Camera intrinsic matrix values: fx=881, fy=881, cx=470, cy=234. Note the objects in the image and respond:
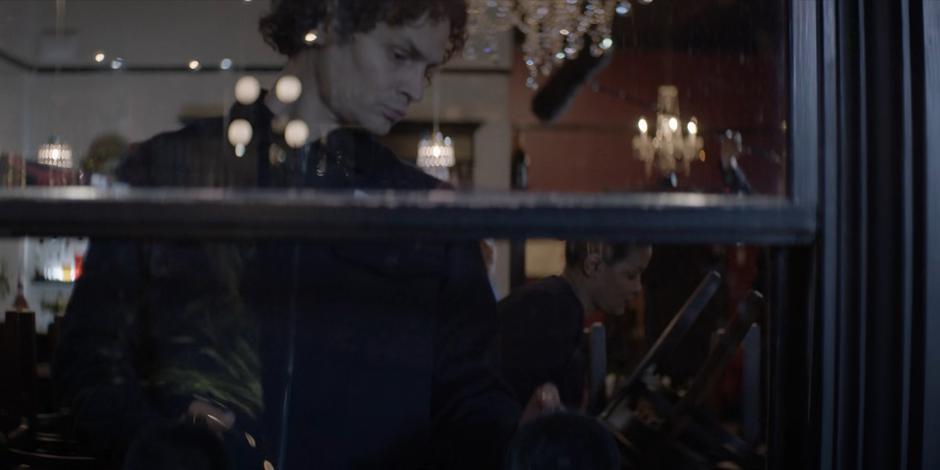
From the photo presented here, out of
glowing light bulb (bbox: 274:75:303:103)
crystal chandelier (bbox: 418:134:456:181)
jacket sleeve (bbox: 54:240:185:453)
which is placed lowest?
jacket sleeve (bbox: 54:240:185:453)

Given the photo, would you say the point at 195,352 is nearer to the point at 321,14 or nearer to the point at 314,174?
the point at 314,174

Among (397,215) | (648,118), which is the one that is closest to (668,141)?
(648,118)

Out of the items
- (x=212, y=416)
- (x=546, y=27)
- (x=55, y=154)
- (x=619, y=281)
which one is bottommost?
(x=212, y=416)

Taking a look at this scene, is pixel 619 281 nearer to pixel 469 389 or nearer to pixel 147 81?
pixel 469 389

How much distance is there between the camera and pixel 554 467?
2.41 feet

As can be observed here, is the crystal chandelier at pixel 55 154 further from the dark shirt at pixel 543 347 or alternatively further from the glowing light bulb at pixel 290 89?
the dark shirt at pixel 543 347

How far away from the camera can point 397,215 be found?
672 mm

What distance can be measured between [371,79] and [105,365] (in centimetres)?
32

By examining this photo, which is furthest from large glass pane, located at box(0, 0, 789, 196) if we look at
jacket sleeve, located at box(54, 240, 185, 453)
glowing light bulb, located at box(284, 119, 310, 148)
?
jacket sleeve, located at box(54, 240, 185, 453)

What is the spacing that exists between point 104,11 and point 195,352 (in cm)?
28

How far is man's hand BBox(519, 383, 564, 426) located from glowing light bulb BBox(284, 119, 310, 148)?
287 millimetres

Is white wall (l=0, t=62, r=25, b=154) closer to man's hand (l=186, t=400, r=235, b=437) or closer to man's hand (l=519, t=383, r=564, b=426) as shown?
man's hand (l=186, t=400, r=235, b=437)

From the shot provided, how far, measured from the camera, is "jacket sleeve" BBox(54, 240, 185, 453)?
0.71 meters

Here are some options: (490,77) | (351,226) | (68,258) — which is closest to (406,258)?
(351,226)
